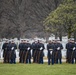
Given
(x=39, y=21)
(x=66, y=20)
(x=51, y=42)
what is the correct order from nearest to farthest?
(x=51, y=42), (x=66, y=20), (x=39, y=21)

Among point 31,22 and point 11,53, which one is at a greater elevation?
point 31,22

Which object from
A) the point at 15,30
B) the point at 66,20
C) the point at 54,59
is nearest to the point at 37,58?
the point at 54,59

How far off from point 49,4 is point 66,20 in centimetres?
1745

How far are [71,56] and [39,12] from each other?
24.4 metres

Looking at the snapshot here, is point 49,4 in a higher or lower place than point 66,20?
higher

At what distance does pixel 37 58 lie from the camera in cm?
2414

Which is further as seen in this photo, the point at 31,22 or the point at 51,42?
the point at 31,22

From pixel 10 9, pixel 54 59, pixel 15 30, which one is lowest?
pixel 54 59

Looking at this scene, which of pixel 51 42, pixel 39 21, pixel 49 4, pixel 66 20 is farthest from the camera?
pixel 39 21

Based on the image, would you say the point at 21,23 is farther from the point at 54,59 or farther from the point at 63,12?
the point at 54,59

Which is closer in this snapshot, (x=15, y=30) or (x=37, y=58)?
(x=37, y=58)

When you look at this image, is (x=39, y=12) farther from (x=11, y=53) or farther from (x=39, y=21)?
(x=11, y=53)

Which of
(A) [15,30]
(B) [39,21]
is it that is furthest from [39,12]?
(A) [15,30]

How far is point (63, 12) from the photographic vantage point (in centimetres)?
2894
